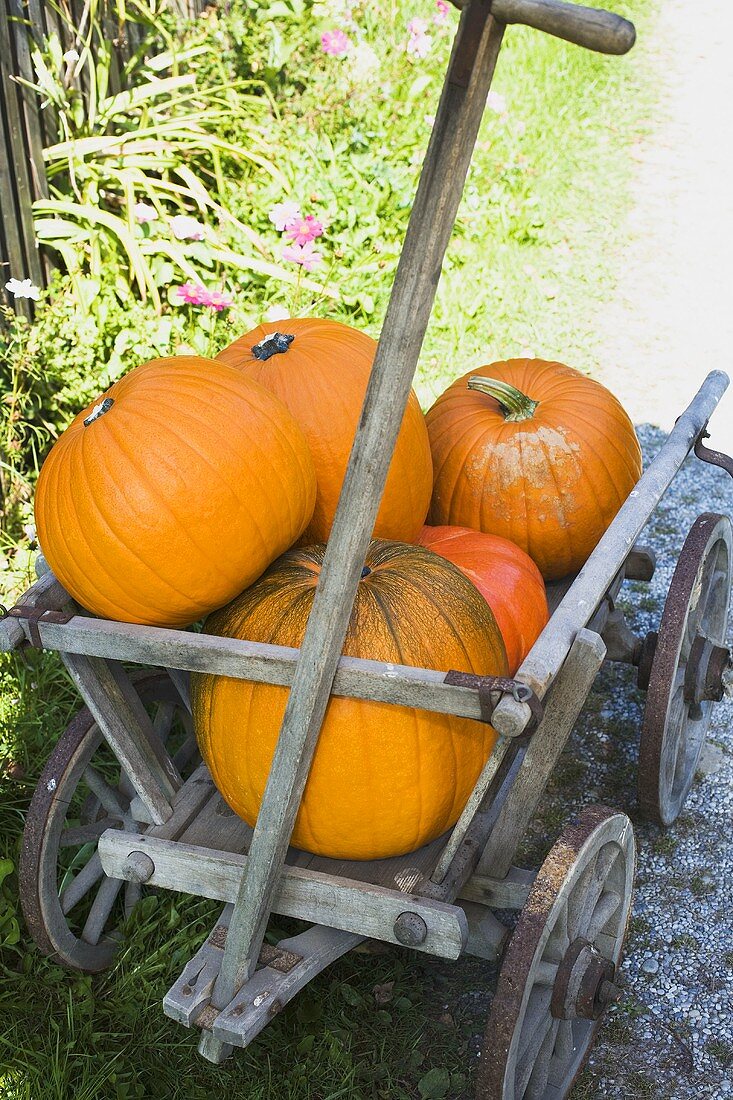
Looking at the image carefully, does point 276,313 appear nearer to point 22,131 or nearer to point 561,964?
point 22,131

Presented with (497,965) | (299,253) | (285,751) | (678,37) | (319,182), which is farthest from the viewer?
(678,37)

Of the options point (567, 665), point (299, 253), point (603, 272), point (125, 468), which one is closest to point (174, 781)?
point (125, 468)

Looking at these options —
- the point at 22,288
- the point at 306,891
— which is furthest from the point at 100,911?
the point at 22,288

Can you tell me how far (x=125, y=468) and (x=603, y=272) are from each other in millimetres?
4841

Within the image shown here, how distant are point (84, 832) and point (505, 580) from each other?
1165 mm

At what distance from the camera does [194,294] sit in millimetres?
4195

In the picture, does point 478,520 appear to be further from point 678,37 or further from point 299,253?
point 678,37

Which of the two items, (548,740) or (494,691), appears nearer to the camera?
(494,691)

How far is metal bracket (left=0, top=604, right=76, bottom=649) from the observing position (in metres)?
1.96

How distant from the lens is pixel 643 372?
208 inches

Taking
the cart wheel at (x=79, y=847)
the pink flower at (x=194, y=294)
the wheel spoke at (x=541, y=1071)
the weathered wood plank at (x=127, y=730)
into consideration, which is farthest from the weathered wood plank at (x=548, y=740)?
the pink flower at (x=194, y=294)

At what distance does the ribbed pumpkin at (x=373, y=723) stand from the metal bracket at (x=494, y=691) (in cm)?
20

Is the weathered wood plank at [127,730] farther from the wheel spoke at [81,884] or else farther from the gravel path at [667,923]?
the gravel path at [667,923]

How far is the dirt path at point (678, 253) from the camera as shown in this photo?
525 centimetres
